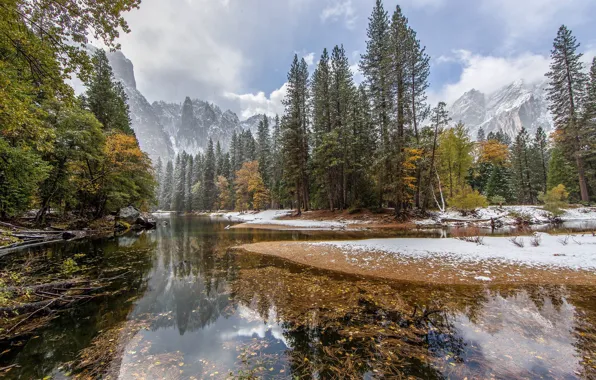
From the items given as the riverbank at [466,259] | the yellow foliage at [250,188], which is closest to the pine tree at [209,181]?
the yellow foliage at [250,188]

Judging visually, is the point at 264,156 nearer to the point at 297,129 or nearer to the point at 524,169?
the point at 297,129

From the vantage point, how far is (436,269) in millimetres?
8227

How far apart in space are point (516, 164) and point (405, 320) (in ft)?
183

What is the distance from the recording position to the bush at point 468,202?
2288 cm

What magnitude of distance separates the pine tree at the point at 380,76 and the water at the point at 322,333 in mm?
17775

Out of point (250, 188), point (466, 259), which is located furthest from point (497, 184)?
point (250, 188)

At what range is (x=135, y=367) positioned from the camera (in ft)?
12.8

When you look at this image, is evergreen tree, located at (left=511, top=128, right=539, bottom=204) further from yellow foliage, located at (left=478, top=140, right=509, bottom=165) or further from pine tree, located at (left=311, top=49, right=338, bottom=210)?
pine tree, located at (left=311, top=49, right=338, bottom=210)

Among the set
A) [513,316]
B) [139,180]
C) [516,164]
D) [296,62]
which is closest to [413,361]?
[513,316]

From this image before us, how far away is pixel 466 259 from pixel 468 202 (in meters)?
17.6

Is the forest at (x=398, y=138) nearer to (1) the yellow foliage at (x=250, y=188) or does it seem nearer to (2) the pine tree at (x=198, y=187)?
(1) the yellow foliage at (x=250, y=188)

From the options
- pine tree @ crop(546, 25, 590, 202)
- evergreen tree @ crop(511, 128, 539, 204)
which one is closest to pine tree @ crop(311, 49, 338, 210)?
pine tree @ crop(546, 25, 590, 202)

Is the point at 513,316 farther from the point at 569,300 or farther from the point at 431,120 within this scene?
the point at 431,120

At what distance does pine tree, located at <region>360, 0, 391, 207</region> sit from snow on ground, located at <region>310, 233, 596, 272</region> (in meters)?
12.7
